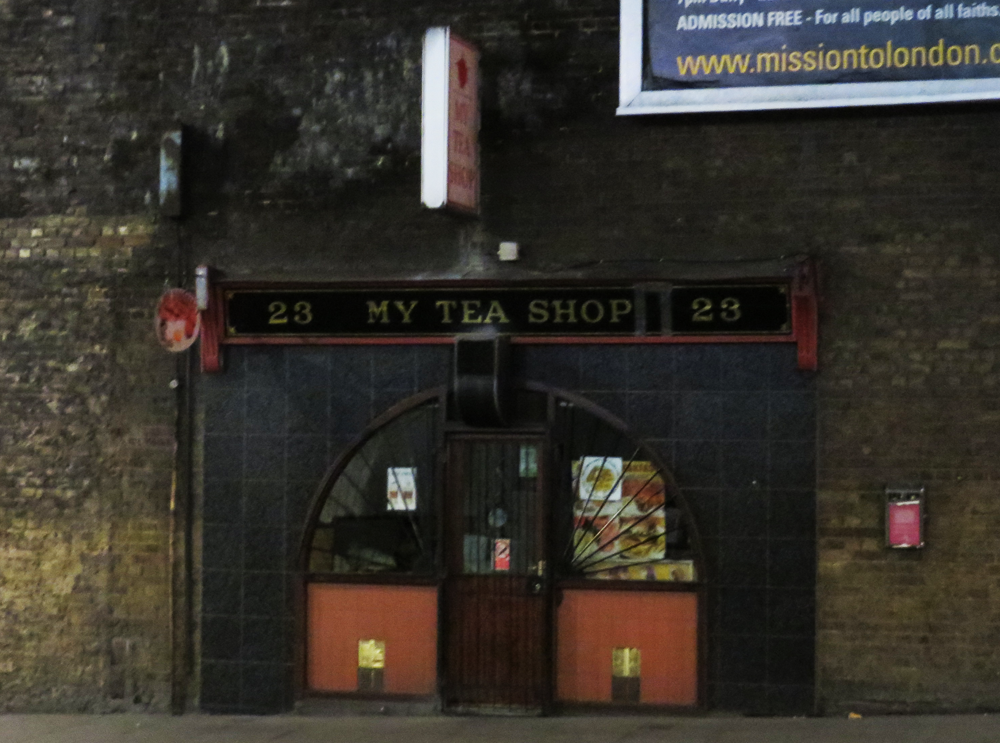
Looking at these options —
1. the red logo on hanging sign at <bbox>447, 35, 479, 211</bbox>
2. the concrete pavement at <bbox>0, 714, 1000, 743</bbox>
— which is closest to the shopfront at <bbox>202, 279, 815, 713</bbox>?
the concrete pavement at <bbox>0, 714, 1000, 743</bbox>

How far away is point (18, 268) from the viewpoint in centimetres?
1000

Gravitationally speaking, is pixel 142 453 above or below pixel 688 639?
above

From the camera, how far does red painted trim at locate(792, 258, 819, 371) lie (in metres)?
8.66

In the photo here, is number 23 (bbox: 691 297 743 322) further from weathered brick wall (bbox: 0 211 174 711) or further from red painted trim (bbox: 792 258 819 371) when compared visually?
weathered brick wall (bbox: 0 211 174 711)

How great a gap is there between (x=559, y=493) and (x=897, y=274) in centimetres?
287

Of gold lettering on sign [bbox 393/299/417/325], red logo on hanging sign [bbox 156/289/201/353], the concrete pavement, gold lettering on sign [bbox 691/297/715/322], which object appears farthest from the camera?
gold lettering on sign [bbox 393/299/417/325]

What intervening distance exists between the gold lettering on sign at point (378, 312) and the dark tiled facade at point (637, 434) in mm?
228

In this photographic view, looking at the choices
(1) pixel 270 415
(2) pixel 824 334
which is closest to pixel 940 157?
(2) pixel 824 334

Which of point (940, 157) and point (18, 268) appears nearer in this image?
point (940, 157)

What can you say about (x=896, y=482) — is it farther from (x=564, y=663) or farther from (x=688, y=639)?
(x=564, y=663)

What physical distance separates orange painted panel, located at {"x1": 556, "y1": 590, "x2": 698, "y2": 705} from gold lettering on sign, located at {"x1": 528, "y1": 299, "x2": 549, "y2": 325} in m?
2.02

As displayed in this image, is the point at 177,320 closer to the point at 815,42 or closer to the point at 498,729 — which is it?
the point at 498,729

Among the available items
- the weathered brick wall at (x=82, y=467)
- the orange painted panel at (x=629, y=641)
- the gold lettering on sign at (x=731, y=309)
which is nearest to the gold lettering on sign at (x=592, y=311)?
the gold lettering on sign at (x=731, y=309)

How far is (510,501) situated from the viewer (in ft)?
30.4
